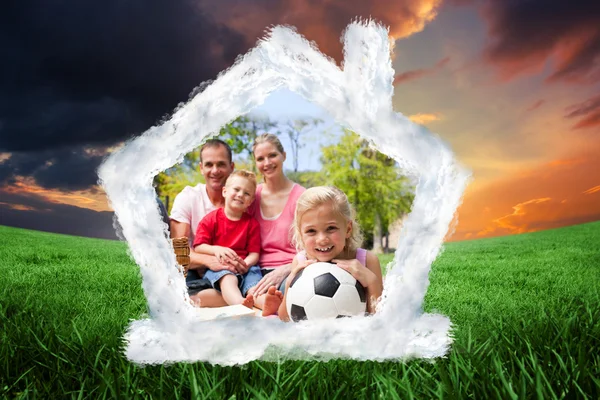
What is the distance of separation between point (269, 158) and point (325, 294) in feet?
4.63

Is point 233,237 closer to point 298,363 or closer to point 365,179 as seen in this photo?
point 298,363

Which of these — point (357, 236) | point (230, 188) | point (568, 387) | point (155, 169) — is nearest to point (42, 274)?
point (230, 188)

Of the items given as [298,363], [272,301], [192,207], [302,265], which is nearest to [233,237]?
[192,207]

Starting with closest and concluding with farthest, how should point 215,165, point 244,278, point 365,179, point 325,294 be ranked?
point 325,294 → point 244,278 → point 215,165 → point 365,179

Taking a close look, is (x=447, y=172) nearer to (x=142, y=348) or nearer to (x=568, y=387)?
(x=568, y=387)

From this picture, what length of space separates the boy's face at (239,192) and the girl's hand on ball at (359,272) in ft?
3.54

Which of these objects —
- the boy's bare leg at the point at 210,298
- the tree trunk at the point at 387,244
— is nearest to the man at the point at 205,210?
the boy's bare leg at the point at 210,298

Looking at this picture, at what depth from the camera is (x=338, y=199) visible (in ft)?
10.4

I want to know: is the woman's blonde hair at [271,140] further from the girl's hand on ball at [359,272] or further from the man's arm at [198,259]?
the girl's hand on ball at [359,272]

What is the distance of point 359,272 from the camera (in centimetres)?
314

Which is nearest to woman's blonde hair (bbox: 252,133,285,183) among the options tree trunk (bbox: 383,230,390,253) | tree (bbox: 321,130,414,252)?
tree (bbox: 321,130,414,252)

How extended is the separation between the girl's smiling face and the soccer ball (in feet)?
0.43

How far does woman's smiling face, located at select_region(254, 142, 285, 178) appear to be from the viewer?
4.02 m

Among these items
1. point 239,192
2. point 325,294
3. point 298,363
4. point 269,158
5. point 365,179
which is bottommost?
point 298,363
